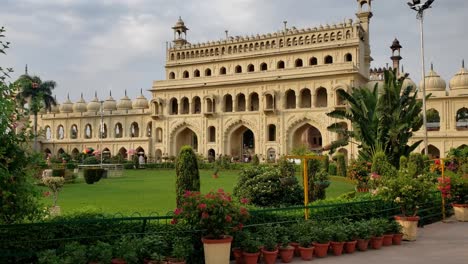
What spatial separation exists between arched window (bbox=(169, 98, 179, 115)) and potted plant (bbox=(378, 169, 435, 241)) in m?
38.3

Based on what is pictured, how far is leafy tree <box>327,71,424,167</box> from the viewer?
16.9 metres

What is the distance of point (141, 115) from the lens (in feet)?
171

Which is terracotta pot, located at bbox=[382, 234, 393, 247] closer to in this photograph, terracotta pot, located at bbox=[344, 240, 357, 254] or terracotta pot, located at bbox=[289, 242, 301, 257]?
terracotta pot, located at bbox=[344, 240, 357, 254]

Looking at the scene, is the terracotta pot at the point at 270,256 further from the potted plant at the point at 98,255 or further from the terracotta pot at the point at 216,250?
the potted plant at the point at 98,255

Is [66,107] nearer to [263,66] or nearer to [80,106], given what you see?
[80,106]

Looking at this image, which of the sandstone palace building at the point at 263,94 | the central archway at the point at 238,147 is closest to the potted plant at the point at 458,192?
the sandstone palace building at the point at 263,94

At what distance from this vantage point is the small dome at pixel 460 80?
3938 centimetres

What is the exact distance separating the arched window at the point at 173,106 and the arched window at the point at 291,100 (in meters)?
11.9

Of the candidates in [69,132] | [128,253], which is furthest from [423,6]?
[69,132]

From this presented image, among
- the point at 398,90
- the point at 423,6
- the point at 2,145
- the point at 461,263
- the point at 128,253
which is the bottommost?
the point at 461,263

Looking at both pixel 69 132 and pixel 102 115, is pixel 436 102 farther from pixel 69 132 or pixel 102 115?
pixel 69 132

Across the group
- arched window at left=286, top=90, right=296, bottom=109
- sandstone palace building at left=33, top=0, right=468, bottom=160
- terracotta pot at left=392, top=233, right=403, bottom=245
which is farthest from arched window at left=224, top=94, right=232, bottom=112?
terracotta pot at left=392, top=233, right=403, bottom=245

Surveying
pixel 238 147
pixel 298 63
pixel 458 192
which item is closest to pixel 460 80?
pixel 298 63

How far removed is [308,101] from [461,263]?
34818 mm
